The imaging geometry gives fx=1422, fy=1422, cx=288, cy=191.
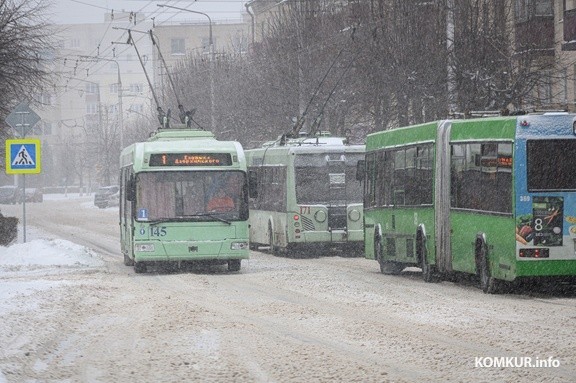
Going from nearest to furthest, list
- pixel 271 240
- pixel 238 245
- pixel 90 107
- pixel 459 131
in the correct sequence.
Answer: pixel 459 131
pixel 238 245
pixel 271 240
pixel 90 107

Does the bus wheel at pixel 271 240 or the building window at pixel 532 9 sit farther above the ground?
the building window at pixel 532 9

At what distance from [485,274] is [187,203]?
25.4 ft

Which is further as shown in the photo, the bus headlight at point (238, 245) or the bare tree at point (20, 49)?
the bare tree at point (20, 49)

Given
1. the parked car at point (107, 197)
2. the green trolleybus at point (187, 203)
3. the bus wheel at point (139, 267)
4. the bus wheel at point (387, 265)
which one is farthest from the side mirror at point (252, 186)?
the parked car at point (107, 197)

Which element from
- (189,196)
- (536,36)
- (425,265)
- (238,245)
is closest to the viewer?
(425,265)

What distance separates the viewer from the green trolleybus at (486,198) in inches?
726

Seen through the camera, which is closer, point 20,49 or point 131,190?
point 131,190

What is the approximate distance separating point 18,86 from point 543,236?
19.5 m

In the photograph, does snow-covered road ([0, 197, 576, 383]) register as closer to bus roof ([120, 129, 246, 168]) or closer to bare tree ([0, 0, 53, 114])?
bus roof ([120, 129, 246, 168])

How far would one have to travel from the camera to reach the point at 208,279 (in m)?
23.9

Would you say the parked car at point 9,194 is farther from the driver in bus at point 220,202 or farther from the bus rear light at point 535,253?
the bus rear light at point 535,253

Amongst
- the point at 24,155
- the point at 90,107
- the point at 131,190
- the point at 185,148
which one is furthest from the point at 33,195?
the point at 131,190

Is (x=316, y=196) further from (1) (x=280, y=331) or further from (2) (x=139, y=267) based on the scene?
(1) (x=280, y=331)

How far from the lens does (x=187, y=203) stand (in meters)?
25.9
